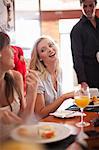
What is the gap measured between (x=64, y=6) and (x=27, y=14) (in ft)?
5.81

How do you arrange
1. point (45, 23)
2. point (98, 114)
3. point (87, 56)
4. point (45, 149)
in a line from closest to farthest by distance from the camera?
point (45, 149) < point (98, 114) < point (87, 56) < point (45, 23)

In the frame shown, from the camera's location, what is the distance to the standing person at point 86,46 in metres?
2.23

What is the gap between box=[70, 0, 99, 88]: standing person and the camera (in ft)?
7.31

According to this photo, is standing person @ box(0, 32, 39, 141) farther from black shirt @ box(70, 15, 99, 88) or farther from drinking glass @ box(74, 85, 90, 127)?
black shirt @ box(70, 15, 99, 88)

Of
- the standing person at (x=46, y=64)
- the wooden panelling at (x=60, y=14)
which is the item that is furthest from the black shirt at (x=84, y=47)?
the wooden panelling at (x=60, y=14)

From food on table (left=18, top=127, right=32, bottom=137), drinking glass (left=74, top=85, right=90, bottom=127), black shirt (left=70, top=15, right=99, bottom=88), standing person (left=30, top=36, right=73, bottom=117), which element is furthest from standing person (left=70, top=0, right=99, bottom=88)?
food on table (left=18, top=127, right=32, bottom=137)

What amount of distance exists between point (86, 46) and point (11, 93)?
1312mm

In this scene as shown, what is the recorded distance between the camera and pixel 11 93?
3.43 ft

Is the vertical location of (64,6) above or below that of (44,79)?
above

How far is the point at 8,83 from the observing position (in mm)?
1002

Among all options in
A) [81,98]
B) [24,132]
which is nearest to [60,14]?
Answer: [81,98]

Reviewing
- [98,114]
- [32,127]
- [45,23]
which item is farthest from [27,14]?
[32,127]

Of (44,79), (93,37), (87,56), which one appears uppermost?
(93,37)

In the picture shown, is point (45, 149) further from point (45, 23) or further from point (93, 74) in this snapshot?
point (45, 23)
